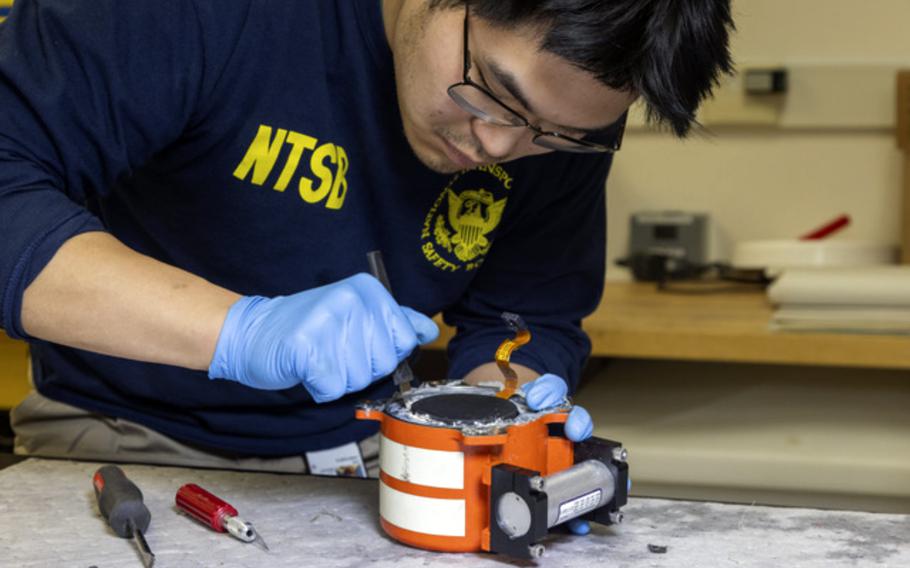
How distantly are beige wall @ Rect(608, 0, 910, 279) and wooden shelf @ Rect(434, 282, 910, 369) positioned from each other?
1.55 ft

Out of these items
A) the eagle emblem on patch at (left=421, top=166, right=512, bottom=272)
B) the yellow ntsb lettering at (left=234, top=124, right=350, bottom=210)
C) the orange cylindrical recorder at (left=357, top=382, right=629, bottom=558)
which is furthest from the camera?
the eagle emblem on patch at (left=421, top=166, right=512, bottom=272)

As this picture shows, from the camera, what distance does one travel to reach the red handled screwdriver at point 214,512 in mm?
858

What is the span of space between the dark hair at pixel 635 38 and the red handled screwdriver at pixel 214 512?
45 centimetres

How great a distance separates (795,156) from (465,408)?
57.3 inches

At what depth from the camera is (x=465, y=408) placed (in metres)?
0.86

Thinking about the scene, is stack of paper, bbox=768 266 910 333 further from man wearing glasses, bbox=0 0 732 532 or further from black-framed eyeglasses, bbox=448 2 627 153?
black-framed eyeglasses, bbox=448 2 627 153

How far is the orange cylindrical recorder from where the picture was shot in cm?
80

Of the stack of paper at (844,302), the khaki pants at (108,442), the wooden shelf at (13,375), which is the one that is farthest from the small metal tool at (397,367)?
the wooden shelf at (13,375)

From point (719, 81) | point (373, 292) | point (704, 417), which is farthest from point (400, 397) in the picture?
point (704, 417)

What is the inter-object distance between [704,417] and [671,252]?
0.48 metres

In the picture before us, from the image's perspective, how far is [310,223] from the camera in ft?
3.58

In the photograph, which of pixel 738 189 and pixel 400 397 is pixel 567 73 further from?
pixel 738 189

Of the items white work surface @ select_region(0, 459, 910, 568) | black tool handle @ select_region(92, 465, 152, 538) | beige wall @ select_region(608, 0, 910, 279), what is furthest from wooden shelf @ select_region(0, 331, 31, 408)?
beige wall @ select_region(608, 0, 910, 279)

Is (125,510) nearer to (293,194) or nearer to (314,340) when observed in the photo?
(314,340)
